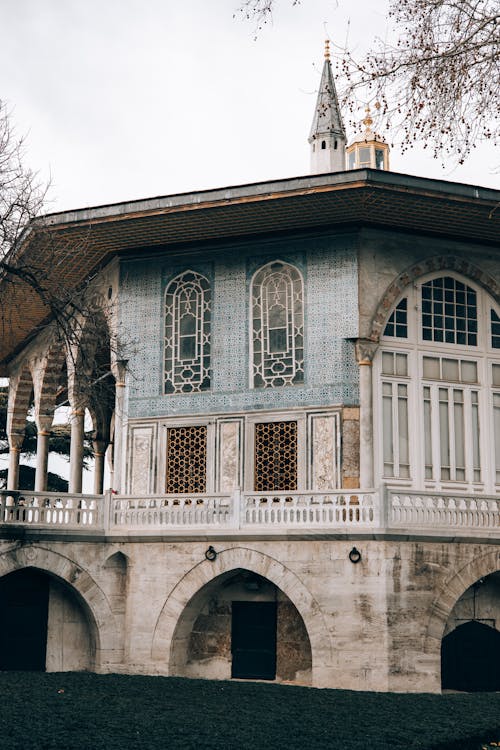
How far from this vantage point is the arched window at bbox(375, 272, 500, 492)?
19375 mm

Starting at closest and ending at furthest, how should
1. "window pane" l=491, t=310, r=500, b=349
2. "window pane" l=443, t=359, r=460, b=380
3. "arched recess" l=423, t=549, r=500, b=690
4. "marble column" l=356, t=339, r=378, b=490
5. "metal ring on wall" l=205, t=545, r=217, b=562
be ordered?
1. "arched recess" l=423, t=549, r=500, b=690
2. "metal ring on wall" l=205, t=545, r=217, b=562
3. "marble column" l=356, t=339, r=378, b=490
4. "window pane" l=443, t=359, r=460, b=380
5. "window pane" l=491, t=310, r=500, b=349

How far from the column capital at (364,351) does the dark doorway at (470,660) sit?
4.84m

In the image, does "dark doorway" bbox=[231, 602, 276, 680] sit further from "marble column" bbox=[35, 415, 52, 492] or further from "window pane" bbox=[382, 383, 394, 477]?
"marble column" bbox=[35, 415, 52, 492]

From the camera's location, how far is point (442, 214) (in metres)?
19.1

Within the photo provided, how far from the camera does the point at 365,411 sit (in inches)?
747

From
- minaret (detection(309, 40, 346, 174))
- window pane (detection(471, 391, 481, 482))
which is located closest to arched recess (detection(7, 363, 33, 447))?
minaret (detection(309, 40, 346, 174))

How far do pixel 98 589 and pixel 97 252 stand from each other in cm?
677

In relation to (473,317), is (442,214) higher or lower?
higher

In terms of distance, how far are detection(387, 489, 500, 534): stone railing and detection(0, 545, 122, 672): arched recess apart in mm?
5252

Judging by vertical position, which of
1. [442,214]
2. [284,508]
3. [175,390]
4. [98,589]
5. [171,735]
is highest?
[442,214]

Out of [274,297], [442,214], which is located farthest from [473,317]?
[274,297]

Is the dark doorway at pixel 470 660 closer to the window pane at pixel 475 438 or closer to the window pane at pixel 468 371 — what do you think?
the window pane at pixel 475 438

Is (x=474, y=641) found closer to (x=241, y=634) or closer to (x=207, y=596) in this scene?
(x=241, y=634)

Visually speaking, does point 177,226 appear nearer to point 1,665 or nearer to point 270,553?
point 270,553
